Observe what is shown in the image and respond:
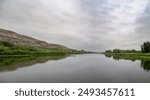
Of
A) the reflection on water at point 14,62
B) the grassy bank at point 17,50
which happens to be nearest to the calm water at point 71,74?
the reflection on water at point 14,62

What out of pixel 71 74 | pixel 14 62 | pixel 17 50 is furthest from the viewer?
pixel 17 50

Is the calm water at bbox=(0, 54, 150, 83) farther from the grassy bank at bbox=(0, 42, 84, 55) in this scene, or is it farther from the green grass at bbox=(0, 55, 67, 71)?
the grassy bank at bbox=(0, 42, 84, 55)

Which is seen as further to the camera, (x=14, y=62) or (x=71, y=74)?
(x=14, y=62)

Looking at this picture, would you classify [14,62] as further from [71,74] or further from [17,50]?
[17,50]

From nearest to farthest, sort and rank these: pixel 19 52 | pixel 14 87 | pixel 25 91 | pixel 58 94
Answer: pixel 58 94
pixel 25 91
pixel 14 87
pixel 19 52

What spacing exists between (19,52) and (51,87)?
2486cm

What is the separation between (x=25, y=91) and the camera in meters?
3.04

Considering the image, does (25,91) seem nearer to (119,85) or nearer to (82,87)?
(82,87)

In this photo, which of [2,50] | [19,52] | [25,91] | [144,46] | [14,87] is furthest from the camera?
[144,46]

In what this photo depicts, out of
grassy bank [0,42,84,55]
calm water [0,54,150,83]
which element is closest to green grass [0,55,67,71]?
calm water [0,54,150,83]

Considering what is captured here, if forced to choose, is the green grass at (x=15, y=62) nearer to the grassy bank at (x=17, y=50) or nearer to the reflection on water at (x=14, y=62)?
the reflection on water at (x=14, y=62)

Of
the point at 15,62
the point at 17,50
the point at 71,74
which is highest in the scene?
the point at 17,50

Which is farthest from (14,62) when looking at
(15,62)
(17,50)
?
(17,50)

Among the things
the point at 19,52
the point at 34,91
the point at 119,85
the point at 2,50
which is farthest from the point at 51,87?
the point at 19,52
